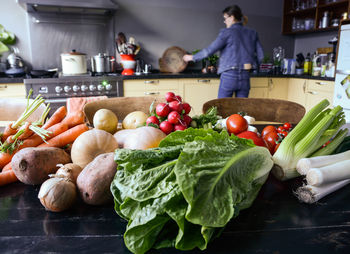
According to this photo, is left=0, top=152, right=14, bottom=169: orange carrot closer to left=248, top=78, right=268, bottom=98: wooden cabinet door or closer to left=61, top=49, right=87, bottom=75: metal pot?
left=61, top=49, right=87, bottom=75: metal pot

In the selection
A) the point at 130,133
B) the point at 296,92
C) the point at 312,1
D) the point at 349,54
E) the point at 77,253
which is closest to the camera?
the point at 77,253

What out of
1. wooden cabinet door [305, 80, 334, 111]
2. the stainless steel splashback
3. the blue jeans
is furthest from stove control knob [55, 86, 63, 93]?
wooden cabinet door [305, 80, 334, 111]

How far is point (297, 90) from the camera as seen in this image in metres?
3.82

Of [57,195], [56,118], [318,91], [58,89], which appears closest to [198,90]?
[318,91]

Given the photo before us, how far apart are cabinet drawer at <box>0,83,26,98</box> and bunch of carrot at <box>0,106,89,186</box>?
2321 millimetres

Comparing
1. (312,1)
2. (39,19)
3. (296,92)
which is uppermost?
(312,1)

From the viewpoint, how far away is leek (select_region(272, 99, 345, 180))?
0.72 metres

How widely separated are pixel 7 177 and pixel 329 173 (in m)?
0.81

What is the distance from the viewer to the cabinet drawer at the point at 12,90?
2961mm

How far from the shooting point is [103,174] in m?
0.63

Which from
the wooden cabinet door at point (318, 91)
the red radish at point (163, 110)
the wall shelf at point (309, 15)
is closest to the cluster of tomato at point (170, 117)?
the red radish at point (163, 110)

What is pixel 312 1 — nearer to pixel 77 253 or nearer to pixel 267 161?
pixel 267 161

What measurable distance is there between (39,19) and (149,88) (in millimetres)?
1689

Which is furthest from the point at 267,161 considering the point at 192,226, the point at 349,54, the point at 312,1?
the point at 312,1
